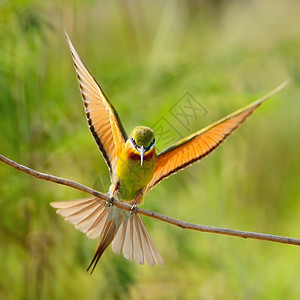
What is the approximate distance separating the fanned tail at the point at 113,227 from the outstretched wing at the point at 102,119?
0.10m

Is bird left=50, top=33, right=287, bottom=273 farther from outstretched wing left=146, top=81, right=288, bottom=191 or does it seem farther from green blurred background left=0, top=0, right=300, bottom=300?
green blurred background left=0, top=0, right=300, bottom=300

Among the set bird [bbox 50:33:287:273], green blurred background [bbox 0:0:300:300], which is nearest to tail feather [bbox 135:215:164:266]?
bird [bbox 50:33:287:273]

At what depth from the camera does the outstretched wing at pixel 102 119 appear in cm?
148

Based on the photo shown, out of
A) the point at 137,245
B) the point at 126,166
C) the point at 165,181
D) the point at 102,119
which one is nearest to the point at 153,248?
the point at 137,245

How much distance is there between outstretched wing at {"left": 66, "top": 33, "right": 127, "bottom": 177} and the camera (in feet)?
4.86

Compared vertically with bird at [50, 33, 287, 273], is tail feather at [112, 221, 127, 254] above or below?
below

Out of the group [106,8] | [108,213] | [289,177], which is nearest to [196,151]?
[108,213]

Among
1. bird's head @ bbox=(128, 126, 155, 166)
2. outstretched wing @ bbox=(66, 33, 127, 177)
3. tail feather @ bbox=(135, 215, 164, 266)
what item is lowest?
tail feather @ bbox=(135, 215, 164, 266)

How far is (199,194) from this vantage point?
2.59 metres

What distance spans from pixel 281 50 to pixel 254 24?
1075 mm

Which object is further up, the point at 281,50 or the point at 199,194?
the point at 281,50

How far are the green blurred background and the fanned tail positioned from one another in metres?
0.10

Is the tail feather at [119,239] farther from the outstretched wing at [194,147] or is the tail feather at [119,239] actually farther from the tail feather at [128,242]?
the outstretched wing at [194,147]

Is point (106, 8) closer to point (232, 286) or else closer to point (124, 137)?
point (232, 286)
